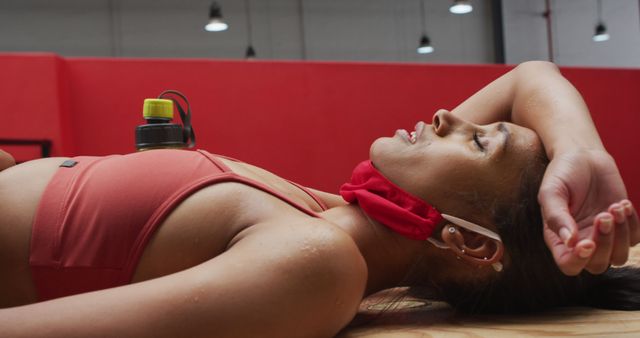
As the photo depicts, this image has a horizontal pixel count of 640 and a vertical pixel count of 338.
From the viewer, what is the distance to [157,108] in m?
1.63

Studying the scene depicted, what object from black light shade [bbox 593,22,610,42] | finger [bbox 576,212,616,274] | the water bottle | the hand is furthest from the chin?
black light shade [bbox 593,22,610,42]

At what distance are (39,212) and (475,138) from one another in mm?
836

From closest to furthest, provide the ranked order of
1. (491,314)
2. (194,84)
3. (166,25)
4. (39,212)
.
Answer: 1. (39,212)
2. (491,314)
3. (194,84)
4. (166,25)

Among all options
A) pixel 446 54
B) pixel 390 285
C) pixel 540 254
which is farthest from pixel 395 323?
pixel 446 54

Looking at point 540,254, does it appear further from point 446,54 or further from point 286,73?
point 446,54

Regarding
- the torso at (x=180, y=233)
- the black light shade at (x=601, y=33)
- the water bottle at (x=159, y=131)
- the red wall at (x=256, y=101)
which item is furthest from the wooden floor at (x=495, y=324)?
the black light shade at (x=601, y=33)

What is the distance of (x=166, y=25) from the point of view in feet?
27.1

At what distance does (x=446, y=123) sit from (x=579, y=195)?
1.11ft

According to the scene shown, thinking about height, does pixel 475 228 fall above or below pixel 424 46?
below

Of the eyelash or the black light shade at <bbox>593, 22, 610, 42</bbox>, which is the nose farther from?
the black light shade at <bbox>593, 22, 610, 42</bbox>

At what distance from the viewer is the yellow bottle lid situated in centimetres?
162

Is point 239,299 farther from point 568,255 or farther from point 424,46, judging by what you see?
point 424,46

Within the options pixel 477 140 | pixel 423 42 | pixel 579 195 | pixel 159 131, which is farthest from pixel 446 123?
pixel 423 42

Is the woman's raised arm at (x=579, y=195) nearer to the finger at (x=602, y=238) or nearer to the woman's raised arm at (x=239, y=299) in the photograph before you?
the finger at (x=602, y=238)
